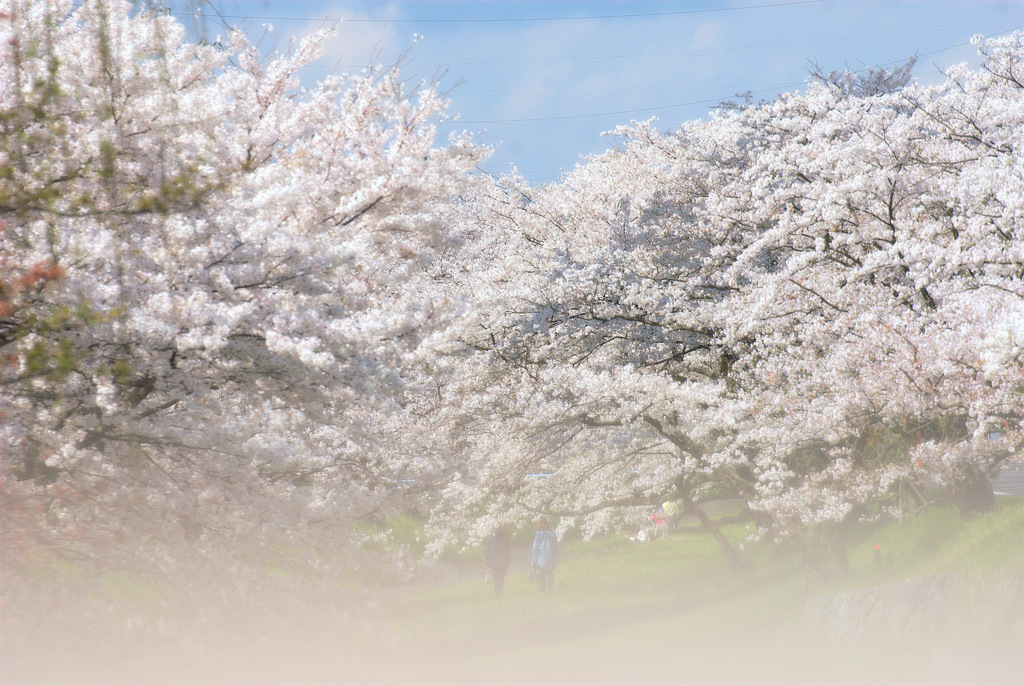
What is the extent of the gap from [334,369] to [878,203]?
686cm

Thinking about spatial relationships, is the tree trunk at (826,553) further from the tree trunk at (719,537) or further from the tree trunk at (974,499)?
the tree trunk at (974,499)

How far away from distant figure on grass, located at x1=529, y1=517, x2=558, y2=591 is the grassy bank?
299 mm

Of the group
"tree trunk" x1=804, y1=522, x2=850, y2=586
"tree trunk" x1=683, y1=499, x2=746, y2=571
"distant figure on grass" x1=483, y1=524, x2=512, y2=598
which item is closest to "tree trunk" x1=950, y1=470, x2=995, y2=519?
"tree trunk" x1=804, y1=522, x2=850, y2=586

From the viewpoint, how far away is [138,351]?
5.15 m

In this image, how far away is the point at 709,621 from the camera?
449 inches

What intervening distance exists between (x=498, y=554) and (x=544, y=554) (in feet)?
2.61

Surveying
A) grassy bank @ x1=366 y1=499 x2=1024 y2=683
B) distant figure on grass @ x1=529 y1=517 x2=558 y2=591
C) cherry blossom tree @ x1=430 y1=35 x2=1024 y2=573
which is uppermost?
cherry blossom tree @ x1=430 y1=35 x2=1024 y2=573

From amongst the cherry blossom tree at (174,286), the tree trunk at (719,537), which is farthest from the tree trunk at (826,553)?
the cherry blossom tree at (174,286)

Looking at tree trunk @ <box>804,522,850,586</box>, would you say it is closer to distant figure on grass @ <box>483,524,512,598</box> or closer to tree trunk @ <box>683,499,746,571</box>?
tree trunk @ <box>683,499,746,571</box>

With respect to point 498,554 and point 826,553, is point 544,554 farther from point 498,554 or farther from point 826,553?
point 826,553

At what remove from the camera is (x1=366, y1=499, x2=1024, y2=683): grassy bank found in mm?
8805

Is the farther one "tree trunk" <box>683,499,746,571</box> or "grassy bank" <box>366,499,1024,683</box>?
"tree trunk" <box>683,499,746,571</box>

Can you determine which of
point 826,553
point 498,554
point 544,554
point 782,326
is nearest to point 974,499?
point 826,553

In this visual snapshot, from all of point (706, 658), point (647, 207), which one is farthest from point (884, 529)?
point (647, 207)
